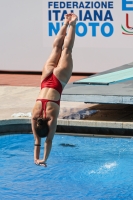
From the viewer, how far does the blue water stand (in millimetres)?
8305

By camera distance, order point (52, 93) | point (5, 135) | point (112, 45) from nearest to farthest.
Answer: point (52, 93)
point (5, 135)
point (112, 45)

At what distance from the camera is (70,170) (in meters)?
9.24

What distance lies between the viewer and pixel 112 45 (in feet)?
50.1

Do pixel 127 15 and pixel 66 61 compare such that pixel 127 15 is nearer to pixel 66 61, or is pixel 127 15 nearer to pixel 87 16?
pixel 87 16

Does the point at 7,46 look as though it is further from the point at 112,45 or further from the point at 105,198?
the point at 105,198

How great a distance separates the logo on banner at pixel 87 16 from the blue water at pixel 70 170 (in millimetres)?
5378

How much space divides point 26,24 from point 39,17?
435 mm

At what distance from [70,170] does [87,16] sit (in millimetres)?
6997

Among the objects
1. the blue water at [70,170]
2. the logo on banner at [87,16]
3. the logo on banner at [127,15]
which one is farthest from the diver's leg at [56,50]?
the logo on banner at [87,16]

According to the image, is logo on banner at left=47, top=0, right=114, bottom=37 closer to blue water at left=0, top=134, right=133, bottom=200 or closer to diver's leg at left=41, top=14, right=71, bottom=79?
blue water at left=0, top=134, right=133, bottom=200

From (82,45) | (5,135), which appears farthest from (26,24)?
(5,135)

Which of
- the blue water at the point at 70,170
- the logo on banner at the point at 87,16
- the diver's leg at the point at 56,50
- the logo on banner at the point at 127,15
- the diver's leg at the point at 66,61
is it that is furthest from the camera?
the logo on banner at the point at 87,16

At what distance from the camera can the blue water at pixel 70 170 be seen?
8305 millimetres

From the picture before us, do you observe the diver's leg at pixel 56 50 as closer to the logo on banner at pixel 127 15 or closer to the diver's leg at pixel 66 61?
the diver's leg at pixel 66 61
